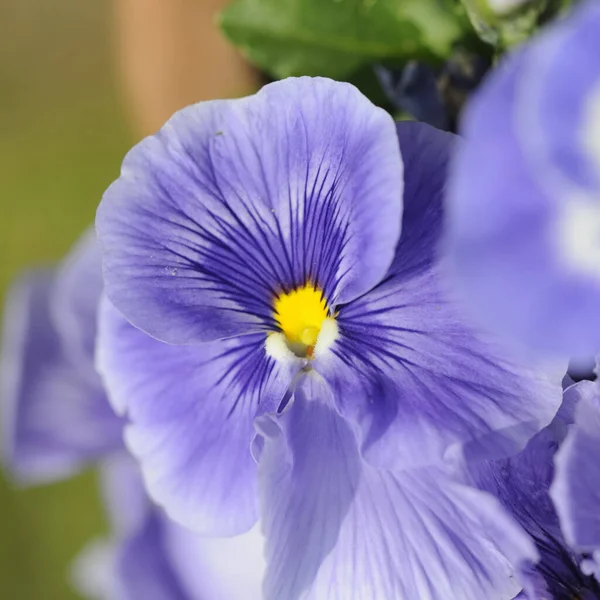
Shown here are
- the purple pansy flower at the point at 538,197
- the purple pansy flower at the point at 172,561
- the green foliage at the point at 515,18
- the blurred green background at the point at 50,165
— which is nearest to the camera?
the purple pansy flower at the point at 538,197

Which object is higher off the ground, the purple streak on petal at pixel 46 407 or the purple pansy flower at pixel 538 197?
the purple pansy flower at pixel 538 197

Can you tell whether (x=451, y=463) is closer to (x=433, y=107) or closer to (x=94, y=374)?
(x=433, y=107)

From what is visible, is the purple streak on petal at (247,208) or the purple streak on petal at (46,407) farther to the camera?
the purple streak on petal at (46,407)

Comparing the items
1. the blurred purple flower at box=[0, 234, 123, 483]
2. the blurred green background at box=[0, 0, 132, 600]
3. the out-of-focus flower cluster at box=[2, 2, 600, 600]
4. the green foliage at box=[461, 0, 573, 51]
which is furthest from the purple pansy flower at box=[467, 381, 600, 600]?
the blurred green background at box=[0, 0, 132, 600]

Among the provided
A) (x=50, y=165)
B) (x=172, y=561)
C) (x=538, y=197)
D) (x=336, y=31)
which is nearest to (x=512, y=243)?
(x=538, y=197)

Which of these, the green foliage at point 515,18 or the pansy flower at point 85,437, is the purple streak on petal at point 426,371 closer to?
the green foliage at point 515,18

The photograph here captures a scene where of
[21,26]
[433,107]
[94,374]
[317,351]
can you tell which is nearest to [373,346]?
[317,351]

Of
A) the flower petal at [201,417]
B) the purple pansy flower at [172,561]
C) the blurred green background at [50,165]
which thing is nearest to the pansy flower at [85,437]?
the purple pansy flower at [172,561]
